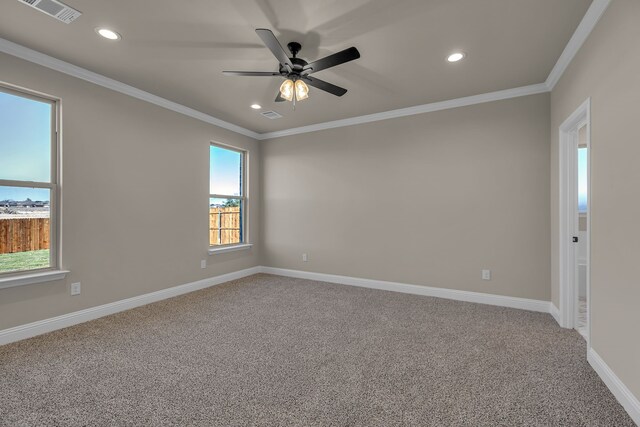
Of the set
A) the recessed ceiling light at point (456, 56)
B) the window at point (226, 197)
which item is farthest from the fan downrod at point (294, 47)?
the window at point (226, 197)

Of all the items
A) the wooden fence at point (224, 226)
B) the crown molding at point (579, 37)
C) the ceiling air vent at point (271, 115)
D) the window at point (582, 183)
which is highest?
the ceiling air vent at point (271, 115)

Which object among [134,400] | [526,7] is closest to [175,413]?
[134,400]

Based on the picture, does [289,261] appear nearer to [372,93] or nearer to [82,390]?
[372,93]

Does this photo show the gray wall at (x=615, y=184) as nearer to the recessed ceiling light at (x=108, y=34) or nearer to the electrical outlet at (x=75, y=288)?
the recessed ceiling light at (x=108, y=34)

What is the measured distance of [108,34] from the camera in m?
2.42

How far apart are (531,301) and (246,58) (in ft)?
13.7

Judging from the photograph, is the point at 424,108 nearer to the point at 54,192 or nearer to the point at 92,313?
the point at 54,192

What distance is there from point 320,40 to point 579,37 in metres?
2.11

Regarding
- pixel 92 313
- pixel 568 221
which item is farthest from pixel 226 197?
pixel 568 221

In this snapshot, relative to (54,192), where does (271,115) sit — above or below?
above

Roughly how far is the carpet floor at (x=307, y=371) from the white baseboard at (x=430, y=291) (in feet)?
0.52

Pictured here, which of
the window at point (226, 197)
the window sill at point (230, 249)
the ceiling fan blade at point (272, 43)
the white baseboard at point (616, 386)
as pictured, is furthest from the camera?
the window at point (226, 197)

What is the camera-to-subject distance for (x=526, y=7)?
208 cm

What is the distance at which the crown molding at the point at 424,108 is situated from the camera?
345 cm
